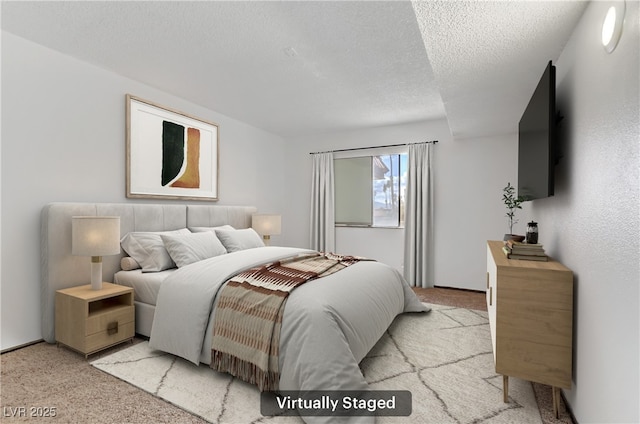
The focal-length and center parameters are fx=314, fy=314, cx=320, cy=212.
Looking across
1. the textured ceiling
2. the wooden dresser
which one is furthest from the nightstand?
the wooden dresser

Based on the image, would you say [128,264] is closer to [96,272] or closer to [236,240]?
[96,272]

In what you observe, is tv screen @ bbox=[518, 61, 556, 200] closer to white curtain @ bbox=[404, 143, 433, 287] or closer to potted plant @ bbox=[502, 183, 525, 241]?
potted plant @ bbox=[502, 183, 525, 241]

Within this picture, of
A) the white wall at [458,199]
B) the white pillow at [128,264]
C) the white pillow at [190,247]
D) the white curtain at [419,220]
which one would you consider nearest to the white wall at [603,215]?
the white wall at [458,199]

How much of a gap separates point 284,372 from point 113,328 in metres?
1.54

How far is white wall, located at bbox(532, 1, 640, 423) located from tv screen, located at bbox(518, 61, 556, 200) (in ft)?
0.34

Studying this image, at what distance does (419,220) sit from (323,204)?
5.33 feet

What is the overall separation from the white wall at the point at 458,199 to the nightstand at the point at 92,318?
3.49 metres

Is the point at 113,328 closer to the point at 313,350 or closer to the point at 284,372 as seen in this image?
the point at 284,372

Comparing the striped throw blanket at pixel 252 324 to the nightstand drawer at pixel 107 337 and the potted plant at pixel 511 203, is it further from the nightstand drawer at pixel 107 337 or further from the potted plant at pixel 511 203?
the potted plant at pixel 511 203

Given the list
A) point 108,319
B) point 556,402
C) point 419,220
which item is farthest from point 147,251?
point 419,220

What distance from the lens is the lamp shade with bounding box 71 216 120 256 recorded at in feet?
7.95

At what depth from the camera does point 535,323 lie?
5.45ft

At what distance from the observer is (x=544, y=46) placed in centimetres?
192

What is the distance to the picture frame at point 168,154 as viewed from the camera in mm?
3254
